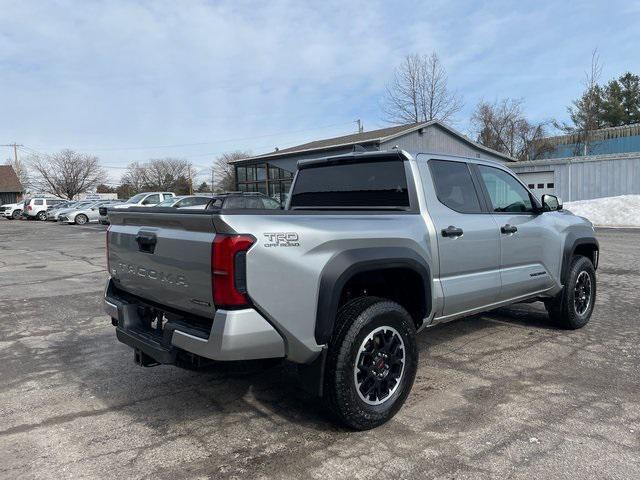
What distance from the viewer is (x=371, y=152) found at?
436 centimetres

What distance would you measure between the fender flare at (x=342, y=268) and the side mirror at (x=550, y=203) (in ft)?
7.59

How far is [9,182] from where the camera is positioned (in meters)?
62.6

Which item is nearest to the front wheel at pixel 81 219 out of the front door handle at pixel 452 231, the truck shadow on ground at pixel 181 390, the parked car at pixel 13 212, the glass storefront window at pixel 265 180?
the glass storefront window at pixel 265 180

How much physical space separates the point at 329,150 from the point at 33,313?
1991 cm

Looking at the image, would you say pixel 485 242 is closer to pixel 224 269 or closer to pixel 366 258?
pixel 366 258

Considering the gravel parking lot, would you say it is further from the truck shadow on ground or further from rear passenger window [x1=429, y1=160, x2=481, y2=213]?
rear passenger window [x1=429, y1=160, x2=481, y2=213]

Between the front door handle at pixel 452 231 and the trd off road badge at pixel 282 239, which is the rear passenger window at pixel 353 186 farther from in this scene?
the trd off road badge at pixel 282 239

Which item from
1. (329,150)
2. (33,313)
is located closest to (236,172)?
(329,150)

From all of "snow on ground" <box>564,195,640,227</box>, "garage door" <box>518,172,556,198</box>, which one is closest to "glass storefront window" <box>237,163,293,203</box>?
"garage door" <box>518,172,556,198</box>

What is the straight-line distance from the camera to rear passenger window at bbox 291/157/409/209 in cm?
415

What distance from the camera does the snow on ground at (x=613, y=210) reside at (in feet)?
71.7

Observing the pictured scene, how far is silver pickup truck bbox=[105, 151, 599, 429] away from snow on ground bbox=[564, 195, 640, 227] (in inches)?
794

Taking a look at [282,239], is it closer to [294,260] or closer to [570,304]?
[294,260]

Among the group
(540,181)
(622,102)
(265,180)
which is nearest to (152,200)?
(265,180)
